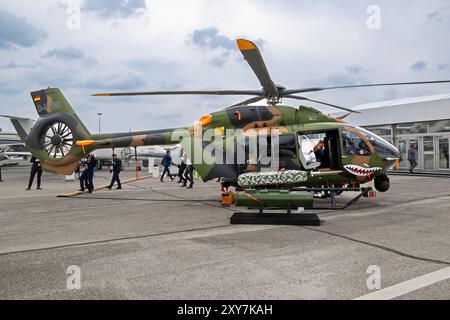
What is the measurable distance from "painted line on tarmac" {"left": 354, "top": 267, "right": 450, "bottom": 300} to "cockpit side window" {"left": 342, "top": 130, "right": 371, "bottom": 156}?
541 centimetres

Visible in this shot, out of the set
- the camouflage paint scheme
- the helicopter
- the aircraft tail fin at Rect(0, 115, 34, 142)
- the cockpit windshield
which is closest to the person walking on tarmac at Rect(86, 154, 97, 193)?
the camouflage paint scheme

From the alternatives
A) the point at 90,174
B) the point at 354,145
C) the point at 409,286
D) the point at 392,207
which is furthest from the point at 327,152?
the point at 90,174

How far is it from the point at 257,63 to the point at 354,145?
3.61m

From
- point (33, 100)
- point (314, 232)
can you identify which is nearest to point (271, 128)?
point (314, 232)

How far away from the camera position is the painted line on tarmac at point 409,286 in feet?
11.0

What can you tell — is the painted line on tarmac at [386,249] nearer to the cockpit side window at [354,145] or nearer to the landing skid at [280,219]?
the landing skid at [280,219]

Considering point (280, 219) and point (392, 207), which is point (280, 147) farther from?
point (392, 207)

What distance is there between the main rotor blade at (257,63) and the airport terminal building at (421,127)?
1528 cm

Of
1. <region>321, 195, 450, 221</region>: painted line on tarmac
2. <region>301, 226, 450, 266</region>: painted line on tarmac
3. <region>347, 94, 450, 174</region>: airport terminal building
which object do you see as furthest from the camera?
<region>347, 94, 450, 174</region>: airport terminal building

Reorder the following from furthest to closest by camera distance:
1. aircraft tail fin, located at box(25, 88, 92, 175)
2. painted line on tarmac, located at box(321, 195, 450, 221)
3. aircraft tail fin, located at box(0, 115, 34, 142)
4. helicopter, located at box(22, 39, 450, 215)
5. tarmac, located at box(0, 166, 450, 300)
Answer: aircraft tail fin, located at box(0, 115, 34, 142) < aircraft tail fin, located at box(25, 88, 92, 175) < helicopter, located at box(22, 39, 450, 215) < painted line on tarmac, located at box(321, 195, 450, 221) < tarmac, located at box(0, 166, 450, 300)

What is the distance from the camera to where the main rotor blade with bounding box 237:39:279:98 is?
277 inches

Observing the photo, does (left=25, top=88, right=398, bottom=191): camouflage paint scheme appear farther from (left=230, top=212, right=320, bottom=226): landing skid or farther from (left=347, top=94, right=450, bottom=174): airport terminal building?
(left=347, top=94, right=450, bottom=174): airport terminal building

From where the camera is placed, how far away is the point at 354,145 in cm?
928

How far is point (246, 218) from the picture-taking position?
23.0ft
